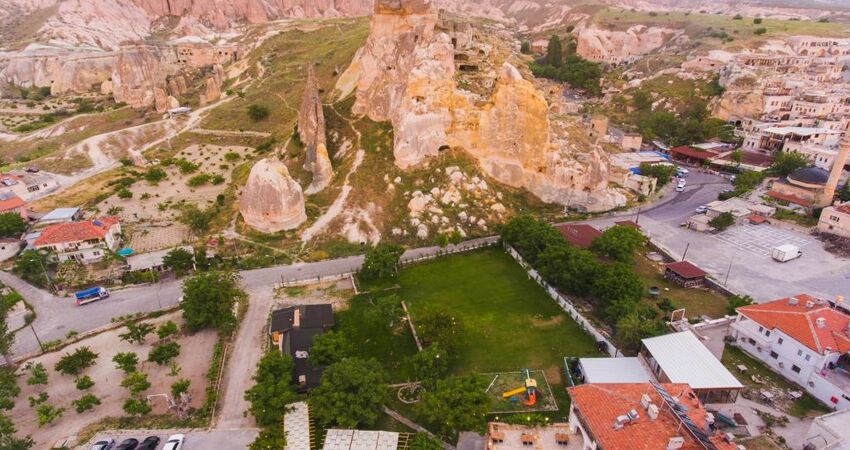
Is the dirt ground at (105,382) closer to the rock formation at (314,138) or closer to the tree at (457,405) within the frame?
the tree at (457,405)

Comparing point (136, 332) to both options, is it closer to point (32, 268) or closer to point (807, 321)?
point (32, 268)

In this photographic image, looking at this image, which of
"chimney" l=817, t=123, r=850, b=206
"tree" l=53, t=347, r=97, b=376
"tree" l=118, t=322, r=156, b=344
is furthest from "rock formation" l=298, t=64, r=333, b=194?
"chimney" l=817, t=123, r=850, b=206

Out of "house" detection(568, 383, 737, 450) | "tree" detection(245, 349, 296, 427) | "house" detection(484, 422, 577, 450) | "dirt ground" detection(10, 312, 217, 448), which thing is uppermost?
"house" detection(568, 383, 737, 450)

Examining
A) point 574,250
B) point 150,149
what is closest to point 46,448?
point 574,250

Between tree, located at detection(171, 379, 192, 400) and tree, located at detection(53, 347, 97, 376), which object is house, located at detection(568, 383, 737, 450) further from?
tree, located at detection(53, 347, 97, 376)

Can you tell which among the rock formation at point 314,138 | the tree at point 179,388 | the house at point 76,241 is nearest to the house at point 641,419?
the tree at point 179,388

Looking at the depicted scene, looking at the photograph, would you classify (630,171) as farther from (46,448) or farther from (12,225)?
(12,225)
